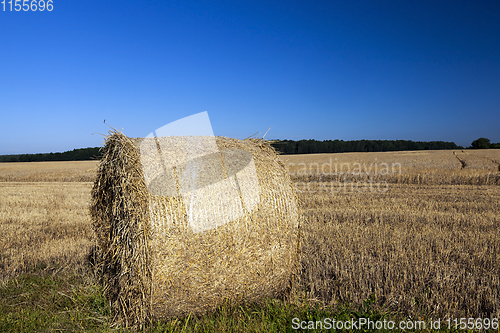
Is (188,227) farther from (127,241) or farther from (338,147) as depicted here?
(338,147)

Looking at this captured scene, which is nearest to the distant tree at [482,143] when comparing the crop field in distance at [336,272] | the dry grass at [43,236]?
the crop field in distance at [336,272]

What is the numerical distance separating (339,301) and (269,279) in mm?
973

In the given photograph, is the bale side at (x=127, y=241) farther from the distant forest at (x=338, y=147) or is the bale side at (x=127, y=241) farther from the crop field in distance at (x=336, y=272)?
the distant forest at (x=338, y=147)

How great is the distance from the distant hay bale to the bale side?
11 millimetres

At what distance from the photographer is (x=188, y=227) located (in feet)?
11.5

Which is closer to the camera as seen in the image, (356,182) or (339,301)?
(339,301)

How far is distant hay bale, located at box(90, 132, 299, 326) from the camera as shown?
345 centimetres

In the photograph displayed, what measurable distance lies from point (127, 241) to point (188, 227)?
0.72 meters

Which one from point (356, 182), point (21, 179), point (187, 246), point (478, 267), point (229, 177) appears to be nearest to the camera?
point (187, 246)

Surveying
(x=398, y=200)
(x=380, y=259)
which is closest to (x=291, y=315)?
(x=380, y=259)

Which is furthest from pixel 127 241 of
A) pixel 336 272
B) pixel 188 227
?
pixel 336 272

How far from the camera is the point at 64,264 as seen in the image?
522cm

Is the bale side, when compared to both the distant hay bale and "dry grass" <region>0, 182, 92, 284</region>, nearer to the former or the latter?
the distant hay bale

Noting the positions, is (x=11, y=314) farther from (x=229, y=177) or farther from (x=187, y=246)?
(x=229, y=177)
